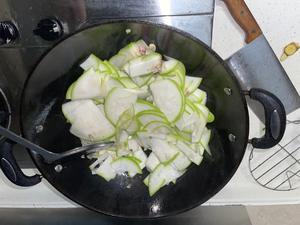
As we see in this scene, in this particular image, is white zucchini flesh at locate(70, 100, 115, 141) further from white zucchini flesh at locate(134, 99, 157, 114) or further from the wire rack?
the wire rack

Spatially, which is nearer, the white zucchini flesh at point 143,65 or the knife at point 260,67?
the white zucchini flesh at point 143,65

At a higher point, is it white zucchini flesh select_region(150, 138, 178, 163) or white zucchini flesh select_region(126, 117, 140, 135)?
white zucchini flesh select_region(126, 117, 140, 135)

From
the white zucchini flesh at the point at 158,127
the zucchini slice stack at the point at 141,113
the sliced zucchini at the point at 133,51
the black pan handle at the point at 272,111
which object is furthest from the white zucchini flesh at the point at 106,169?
the black pan handle at the point at 272,111

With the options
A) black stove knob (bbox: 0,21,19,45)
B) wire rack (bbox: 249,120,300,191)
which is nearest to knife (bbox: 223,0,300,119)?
wire rack (bbox: 249,120,300,191)

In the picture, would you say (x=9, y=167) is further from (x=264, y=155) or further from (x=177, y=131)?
(x=264, y=155)

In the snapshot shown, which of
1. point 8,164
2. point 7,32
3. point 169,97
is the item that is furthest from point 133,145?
point 7,32

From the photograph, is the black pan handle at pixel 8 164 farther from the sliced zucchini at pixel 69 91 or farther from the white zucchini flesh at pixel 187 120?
the white zucchini flesh at pixel 187 120
